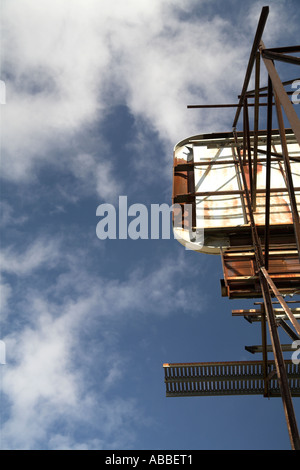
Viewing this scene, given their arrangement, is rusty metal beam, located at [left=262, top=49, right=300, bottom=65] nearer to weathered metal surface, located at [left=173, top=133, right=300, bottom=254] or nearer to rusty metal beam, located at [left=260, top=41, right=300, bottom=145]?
rusty metal beam, located at [left=260, top=41, right=300, bottom=145]

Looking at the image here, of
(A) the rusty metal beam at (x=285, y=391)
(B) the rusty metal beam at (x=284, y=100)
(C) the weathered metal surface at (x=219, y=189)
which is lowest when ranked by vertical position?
(A) the rusty metal beam at (x=285, y=391)

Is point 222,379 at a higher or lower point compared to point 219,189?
lower

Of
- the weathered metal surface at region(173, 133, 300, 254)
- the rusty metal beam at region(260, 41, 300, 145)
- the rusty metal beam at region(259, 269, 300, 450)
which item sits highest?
the weathered metal surface at region(173, 133, 300, 254)

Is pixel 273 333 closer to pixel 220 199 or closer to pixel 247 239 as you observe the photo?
pixel 247 239

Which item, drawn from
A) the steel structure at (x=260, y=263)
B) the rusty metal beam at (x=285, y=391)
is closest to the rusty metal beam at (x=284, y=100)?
the steel structure at (x=260, y=263)

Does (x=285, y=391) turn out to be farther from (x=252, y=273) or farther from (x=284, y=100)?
(x=284, y=100)

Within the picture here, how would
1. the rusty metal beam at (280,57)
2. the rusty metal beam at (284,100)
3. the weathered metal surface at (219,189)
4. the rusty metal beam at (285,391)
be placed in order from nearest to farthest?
the rusty metal beam at (284,100)
the rusty metal beam at (280,57)
the rusty metal beam at (285,391)
the weathered metal surface at (219,189)

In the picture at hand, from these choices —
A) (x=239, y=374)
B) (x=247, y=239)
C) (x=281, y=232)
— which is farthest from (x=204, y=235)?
(x=239, y=374)

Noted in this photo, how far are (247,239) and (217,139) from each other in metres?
6.78

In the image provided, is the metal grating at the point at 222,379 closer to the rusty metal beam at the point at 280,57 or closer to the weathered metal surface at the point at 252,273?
the weathered metal surface at the point at 252,273

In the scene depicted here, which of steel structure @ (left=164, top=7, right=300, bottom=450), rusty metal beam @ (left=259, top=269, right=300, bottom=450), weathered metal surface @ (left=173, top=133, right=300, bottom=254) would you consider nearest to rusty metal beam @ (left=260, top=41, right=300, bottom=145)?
steel structure @ (left=164, top=7, right=300, bottom=450)

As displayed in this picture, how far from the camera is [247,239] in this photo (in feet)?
45.9

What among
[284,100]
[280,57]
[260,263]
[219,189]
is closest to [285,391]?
A: [260,263]

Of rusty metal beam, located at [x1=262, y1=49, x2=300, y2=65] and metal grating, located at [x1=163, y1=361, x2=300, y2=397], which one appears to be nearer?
rusty metal beam, located at [x1=262, y1=49, x2=300, y2=65]
